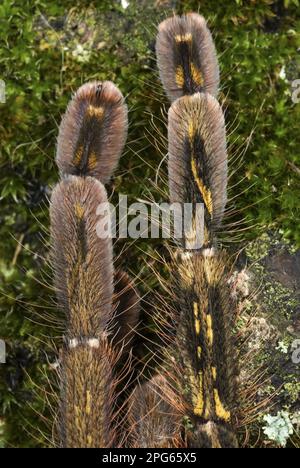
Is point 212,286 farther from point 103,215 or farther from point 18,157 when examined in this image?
point 18,157

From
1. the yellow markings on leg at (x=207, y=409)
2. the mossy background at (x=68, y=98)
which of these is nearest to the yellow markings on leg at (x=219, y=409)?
the yellow markings on leg at (x=207, y=409)

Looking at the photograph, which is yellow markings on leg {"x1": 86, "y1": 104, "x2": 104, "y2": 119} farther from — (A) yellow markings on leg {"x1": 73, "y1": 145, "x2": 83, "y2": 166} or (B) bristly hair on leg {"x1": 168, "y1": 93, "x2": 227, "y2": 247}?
(B) bristly hair on leg {"x1": 168, "y1": 93, "x2": 227, "y2": 247}

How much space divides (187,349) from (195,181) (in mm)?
489

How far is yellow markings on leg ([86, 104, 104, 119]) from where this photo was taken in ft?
6.94

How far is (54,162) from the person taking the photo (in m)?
2.33

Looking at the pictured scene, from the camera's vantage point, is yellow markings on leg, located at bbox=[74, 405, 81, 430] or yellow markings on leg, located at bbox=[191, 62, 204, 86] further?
yellow markings on leg, located at bbox=[191, 62, 204, 86]

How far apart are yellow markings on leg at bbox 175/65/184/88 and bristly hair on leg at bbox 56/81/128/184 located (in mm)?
193

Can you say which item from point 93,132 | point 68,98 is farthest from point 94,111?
point 68,98

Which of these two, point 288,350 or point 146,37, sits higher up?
point 146,37

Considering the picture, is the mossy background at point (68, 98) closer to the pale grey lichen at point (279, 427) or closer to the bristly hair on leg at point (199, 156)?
the bristly hair on leg at point (199, 156)

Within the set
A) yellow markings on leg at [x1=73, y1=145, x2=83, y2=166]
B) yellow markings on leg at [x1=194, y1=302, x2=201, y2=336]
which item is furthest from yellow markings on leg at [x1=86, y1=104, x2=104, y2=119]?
yellow markings on leg at [x1=194, y1=302, x2=201, y2=336]

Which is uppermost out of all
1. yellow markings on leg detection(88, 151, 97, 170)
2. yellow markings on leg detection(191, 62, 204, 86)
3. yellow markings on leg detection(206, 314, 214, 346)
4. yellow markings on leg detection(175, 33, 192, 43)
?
yellow markings on leg detection(175, 33, 192, 43)

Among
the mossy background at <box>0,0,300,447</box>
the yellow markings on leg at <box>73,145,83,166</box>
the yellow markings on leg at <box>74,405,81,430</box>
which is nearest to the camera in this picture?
the yellow markings on leg at <box>74,405,81,430</box>

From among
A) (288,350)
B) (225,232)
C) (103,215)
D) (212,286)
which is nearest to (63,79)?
(103,215)
